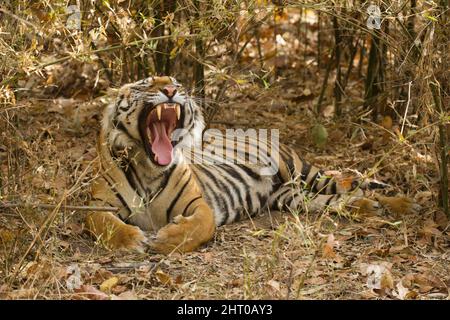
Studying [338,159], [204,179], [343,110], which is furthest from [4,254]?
[343,110]

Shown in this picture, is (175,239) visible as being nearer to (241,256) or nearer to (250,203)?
(241,256)

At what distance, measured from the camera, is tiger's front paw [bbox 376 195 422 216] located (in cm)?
585

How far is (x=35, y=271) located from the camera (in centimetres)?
449

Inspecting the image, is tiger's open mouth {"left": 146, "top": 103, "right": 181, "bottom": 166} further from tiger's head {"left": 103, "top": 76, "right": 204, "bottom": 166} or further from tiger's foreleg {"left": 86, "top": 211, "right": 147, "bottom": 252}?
tiger's foreleg {"left": 86, "top": 211, "right": 147, "bottom": 252}

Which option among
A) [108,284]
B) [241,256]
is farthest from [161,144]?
[108,284]

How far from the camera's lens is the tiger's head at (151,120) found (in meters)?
5.51

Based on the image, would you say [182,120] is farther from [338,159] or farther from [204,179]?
[338,159]

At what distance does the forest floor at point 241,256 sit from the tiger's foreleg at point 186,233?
72 millimetres

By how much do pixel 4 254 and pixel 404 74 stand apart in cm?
279

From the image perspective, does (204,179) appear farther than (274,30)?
No

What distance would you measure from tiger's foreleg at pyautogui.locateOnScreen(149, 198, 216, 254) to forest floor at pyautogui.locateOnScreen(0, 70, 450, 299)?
0.07 m

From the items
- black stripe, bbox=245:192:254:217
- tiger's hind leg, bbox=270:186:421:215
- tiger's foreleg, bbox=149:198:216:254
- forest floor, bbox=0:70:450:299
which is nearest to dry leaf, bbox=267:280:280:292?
forest floor, bbox=0:70:450:299

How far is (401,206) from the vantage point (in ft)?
19.3

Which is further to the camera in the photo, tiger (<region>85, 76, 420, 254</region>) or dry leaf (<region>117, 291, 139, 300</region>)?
tiger (<region>85, 76, 420, 254</region>)
